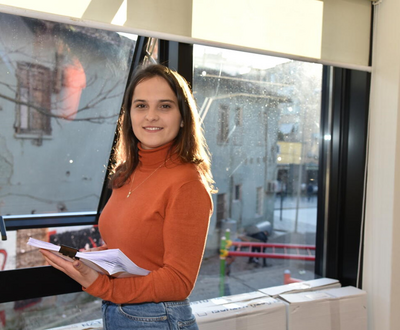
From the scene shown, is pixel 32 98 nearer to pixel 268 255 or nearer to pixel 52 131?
pixel 52 131

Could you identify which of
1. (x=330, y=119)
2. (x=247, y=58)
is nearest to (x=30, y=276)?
(x=247, y=58)

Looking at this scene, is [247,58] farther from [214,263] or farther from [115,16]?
[214,263]

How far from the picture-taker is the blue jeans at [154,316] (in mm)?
1192

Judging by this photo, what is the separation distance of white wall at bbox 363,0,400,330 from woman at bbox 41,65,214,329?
4.94ft

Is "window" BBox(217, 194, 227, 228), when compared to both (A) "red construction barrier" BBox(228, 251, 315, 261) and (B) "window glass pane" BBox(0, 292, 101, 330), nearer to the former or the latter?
(A) "red construction barrier" BBox(228, 251, 315, 261)

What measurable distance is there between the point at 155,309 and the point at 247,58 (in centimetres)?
178

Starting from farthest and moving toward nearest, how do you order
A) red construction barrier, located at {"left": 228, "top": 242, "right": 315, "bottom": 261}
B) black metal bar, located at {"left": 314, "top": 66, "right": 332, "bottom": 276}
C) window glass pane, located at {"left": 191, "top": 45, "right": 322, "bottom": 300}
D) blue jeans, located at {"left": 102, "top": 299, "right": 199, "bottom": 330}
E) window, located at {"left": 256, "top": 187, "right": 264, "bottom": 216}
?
red construction barrier, located at {"left": 228, "top": 242, "right": 315, "bottom": 261}
window, located at {"left": 256, "top": 187, "right": 264, "bottom": 216}
black metal bar, located at {"left": 314, "top": 66, "right": 332, "bottom": 276}
window glass pane, located at {"left": 191, "top": 45, "right": 322, "bottom": 300}
blue jeans, located at {"left": 102, "top": 299, "right": 199, "bottom": 330}

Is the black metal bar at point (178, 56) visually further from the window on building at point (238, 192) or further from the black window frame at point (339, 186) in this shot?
the window on building at point (238, 192)

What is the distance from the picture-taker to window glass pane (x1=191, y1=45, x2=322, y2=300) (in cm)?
242

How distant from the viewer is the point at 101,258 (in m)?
1.09

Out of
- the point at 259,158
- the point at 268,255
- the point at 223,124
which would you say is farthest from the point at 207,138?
the point at 268,255

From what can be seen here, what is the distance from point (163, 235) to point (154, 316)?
0.27 metres

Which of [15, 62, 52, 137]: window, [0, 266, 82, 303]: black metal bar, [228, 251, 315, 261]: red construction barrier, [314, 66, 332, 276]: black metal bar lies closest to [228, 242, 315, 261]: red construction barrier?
[228, 251, 315, 261]: red construction barrier

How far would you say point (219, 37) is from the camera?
1.87 metres
